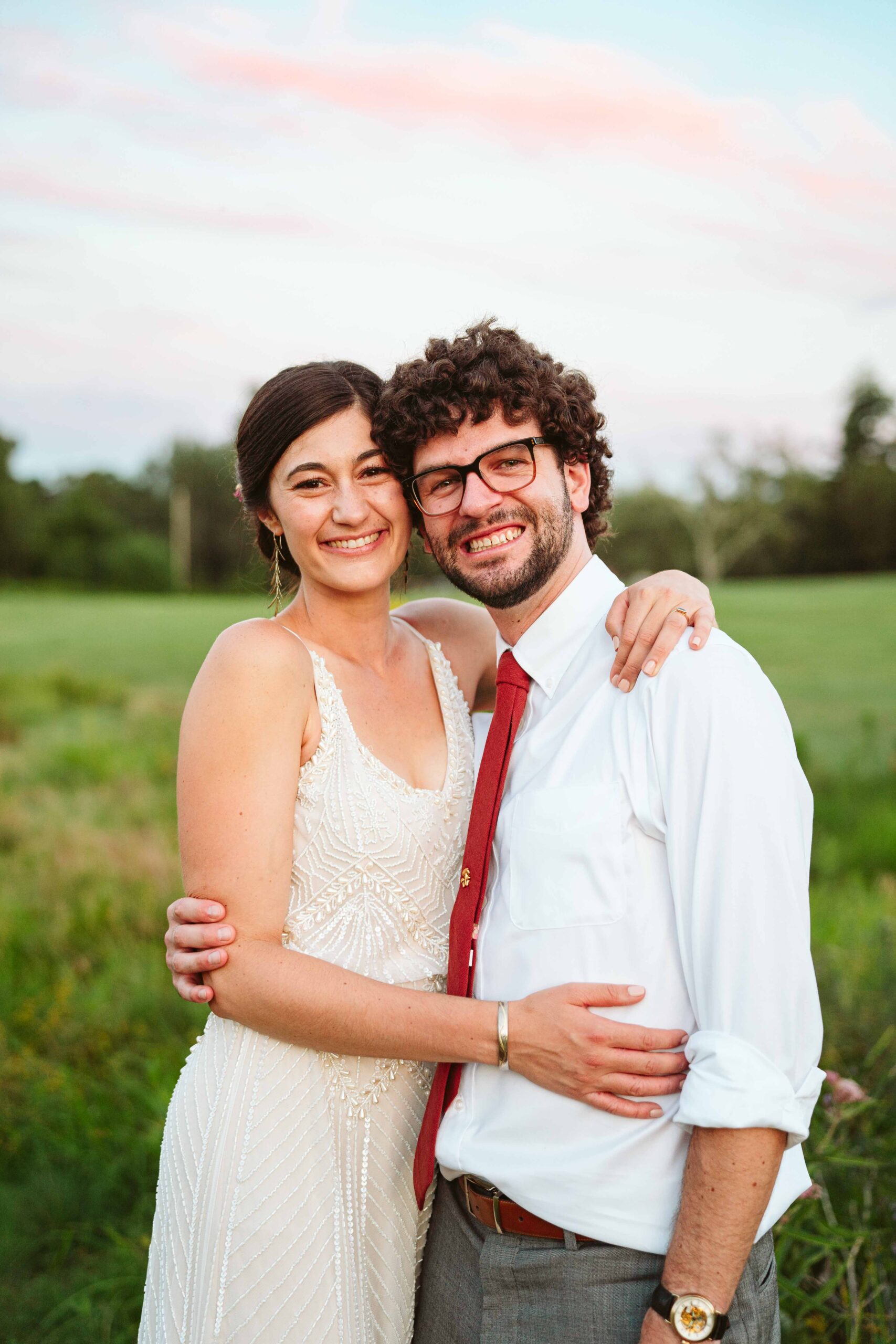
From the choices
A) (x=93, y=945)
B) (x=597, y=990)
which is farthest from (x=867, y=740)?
(x=597, y=990)

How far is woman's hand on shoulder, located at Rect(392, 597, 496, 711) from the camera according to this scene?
3111 mm

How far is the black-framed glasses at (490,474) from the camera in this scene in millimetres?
2436

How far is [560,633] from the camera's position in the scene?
7.56 ft

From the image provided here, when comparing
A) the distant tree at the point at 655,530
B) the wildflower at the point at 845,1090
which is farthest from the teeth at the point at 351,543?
the distant tree at the point at 655,530

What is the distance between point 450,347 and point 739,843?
1.40 meters

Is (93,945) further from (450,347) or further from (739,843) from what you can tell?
(739,843)

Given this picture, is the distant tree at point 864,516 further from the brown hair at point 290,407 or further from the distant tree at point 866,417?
the brown hair at point 290,407

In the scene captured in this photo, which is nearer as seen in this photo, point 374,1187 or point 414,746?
point 374,1187

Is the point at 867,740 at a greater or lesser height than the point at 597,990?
lesser

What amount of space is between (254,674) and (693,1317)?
4.87 feet

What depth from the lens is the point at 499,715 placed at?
7.57 ft

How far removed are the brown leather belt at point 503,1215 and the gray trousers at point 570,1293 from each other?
2 cm

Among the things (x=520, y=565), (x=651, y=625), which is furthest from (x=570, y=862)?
(x=520, y=565)

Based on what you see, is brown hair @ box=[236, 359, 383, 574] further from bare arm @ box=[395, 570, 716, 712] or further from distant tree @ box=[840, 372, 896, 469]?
distant tree @ box=[840, 372, 896, 469]
